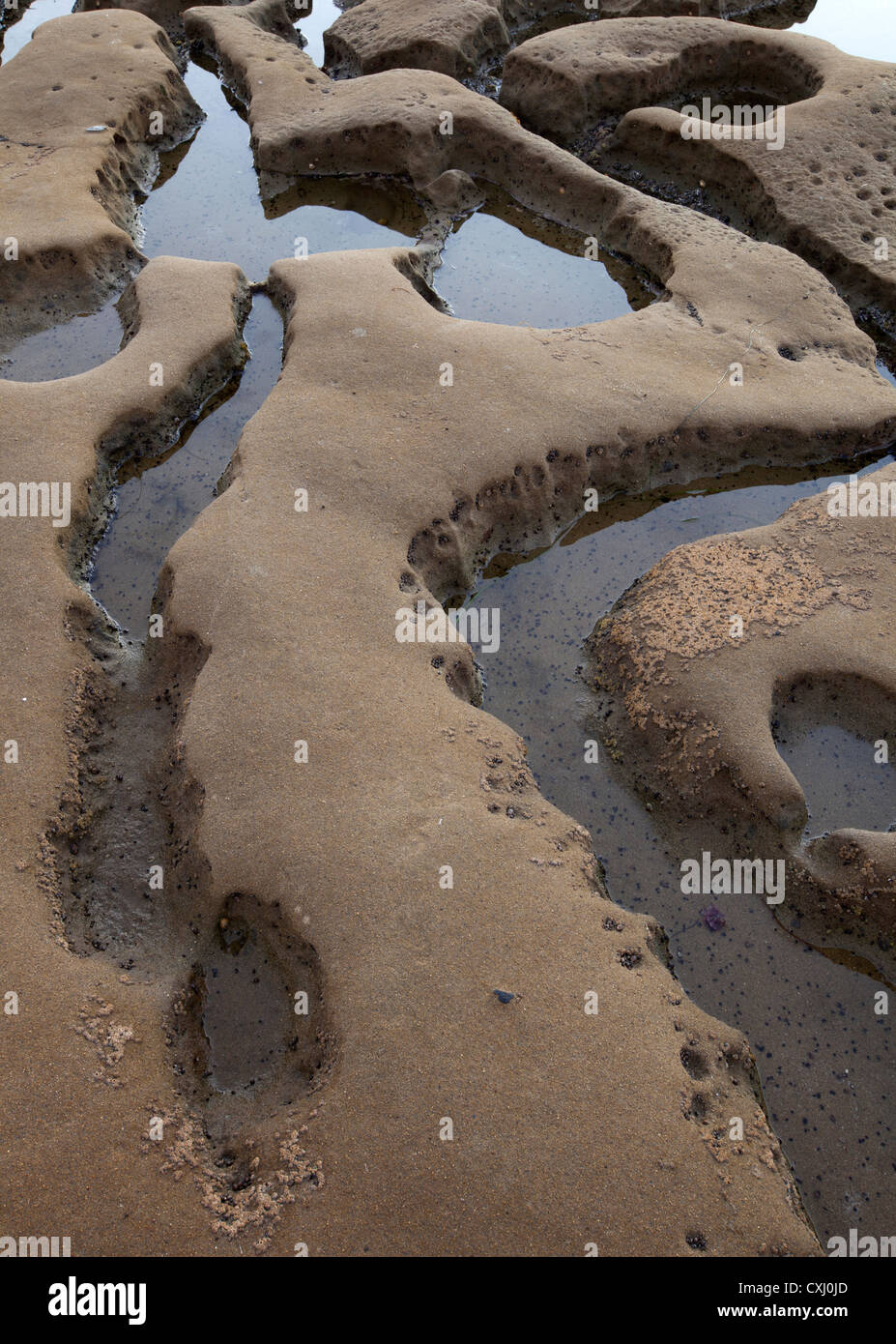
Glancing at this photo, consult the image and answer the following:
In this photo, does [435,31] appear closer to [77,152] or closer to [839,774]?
[77,152]

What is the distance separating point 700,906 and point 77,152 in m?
10.9

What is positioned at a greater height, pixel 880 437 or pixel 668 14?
pixel 668 14

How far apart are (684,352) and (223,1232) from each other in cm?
769

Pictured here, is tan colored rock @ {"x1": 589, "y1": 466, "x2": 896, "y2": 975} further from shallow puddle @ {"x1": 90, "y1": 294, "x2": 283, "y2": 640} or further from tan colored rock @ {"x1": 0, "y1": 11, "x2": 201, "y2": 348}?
tan colored rock @ {"x1": 0, "y1": 11, "x2": 201, "y2": 348}

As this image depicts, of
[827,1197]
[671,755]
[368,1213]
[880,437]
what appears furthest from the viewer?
[880,437]

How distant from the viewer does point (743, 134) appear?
10961 millimetres

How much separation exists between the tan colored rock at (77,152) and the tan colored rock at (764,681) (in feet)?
22.7

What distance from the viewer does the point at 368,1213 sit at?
13.1 ft

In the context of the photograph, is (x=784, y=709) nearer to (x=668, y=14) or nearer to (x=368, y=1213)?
(x=368, y=1213)

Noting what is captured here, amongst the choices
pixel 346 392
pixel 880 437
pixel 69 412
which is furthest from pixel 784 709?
pixel 69 412

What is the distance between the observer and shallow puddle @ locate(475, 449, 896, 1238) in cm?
475

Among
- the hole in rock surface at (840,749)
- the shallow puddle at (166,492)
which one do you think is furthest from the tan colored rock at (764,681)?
the shallow puddle at (166,492)

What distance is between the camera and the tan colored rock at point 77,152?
951 centimetres

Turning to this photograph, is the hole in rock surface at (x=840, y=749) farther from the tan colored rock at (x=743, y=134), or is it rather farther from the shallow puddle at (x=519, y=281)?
the tan colored rock at (x=743, y=134)
